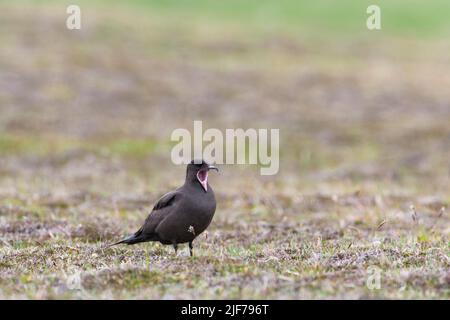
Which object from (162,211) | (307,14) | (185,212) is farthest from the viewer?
(307,14)

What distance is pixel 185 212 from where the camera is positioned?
10000 mm

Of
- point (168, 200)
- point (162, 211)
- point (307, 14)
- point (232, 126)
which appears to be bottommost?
point (162, 211)

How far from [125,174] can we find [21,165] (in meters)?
3.01

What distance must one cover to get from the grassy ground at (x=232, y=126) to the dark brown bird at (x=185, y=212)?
0.99 ft

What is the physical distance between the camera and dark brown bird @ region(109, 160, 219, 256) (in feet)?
32.8

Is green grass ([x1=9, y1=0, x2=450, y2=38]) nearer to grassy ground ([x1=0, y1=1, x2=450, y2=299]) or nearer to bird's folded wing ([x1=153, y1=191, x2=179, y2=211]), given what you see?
grassy ground ([x1=0, y1=1, x2=450, y2=299])

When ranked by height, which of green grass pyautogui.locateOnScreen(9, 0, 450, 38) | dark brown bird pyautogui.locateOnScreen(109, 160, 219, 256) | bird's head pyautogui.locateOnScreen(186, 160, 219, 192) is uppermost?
green grass pyautogui.locateOnScreen(9, 0, 450, 38)

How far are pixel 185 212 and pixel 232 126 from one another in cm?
1882

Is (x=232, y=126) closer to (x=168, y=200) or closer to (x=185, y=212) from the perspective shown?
(x=168, y=200)

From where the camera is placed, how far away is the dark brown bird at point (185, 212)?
32.8 feet

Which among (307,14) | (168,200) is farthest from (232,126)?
(307,14)

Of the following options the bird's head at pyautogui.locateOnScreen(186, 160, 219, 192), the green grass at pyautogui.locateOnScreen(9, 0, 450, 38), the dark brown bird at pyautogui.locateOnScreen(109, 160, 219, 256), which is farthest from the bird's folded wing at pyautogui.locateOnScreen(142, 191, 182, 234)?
the green grass at pyautogui.locateOnScreen(9, 0, 450, 38)

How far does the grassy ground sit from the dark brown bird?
303mm
